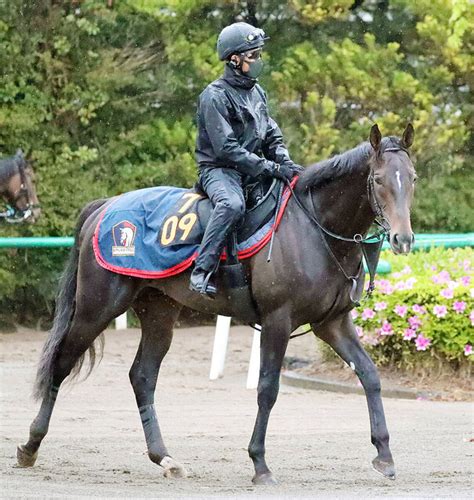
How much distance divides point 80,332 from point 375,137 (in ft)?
7.51

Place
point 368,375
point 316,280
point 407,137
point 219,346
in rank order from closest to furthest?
point 407,137 → point 316,280 → point 368,375 → point 219,346

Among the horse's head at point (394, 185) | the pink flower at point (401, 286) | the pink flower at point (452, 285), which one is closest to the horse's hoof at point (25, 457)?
the horse's head at point (394, 185)

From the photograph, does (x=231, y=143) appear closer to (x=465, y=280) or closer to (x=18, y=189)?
(x=465, y=280)

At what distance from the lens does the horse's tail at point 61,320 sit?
7848 mm

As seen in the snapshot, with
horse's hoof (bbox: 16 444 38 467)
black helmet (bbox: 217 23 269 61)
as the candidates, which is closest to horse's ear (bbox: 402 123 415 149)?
black helmet (bbox: 217 23 269 61)

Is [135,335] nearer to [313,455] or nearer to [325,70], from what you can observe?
[325,70]

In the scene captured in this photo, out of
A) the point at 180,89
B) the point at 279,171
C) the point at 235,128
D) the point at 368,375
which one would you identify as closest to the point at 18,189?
the point at 180,89

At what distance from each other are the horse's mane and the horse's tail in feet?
5.18

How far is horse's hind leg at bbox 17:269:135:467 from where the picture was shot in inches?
304

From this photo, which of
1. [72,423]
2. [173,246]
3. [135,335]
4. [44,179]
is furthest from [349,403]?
[44,179]

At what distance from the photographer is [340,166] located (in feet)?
23.7

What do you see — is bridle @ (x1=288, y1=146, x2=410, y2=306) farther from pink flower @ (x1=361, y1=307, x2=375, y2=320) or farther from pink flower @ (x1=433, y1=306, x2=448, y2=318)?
pink flower @ (x1=361, y1=307, x2=375, y2=320)

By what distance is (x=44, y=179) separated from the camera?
15.1 m

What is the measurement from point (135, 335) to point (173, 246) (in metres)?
7.22
